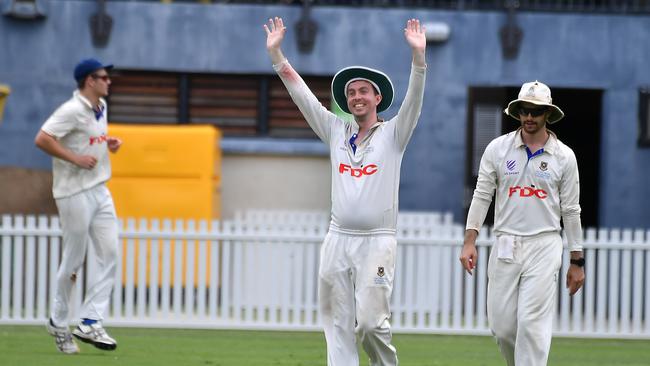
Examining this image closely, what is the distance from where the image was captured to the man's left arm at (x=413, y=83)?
304 inches

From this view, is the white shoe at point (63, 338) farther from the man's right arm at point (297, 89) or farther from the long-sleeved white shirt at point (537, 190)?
the long-sleeved white shirt at point (537, 190)

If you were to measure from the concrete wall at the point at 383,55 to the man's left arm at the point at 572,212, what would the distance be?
395 inches

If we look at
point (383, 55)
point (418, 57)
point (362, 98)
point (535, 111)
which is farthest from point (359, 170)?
point (383, 55)

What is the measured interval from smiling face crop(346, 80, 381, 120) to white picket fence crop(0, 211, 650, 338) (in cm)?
618

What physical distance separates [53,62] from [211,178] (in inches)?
109

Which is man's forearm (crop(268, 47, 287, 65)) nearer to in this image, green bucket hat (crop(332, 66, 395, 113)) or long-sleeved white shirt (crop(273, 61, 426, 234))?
green bucket hat (crop(332, 66, 395, 113))

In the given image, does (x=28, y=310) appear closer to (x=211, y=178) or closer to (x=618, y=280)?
(x=211, y=178)

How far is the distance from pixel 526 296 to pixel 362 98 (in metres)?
1.50

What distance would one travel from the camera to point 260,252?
47.0ft

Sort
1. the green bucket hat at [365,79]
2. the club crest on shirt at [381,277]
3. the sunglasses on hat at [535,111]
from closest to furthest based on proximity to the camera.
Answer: the club crest on shirt at [381,277]
the green bucket hat at [365,79]
the sunglasses on hat at [535,111]

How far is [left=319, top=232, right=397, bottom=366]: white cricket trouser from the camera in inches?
313

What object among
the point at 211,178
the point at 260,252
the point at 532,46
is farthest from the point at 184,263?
the point at 532,46

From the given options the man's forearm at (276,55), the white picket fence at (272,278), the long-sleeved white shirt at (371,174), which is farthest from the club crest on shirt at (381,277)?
the white picket fence at (272,278)

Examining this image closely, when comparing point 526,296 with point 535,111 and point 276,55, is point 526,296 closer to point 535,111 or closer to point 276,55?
point 535,111
